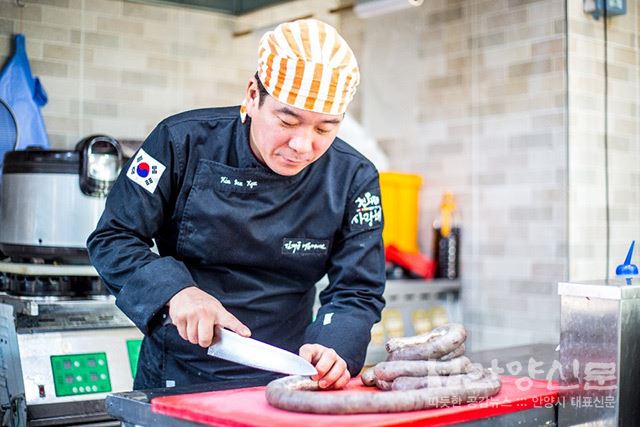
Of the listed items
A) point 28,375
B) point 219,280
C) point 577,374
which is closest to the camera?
point 577,374

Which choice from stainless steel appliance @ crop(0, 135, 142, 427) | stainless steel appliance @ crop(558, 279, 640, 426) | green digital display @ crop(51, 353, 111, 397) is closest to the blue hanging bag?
stainless steel appliance @ crop(0, 135, 142, 427)

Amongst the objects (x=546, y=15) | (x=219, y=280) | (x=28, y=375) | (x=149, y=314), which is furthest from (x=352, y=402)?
(x=546, y=15)

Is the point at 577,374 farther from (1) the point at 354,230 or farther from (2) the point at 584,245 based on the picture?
(2) the point at 584,245

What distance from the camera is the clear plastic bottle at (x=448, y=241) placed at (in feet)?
11.6

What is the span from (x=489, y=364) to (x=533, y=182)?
1.51 m

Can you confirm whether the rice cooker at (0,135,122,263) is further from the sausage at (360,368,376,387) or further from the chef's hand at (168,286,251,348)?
the sausage at (360,368,376,387)

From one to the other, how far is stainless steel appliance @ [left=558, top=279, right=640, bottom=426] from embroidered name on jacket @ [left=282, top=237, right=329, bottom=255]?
557mm

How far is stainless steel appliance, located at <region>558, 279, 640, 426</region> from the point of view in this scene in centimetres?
153

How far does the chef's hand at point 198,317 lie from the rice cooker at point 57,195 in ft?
3.03

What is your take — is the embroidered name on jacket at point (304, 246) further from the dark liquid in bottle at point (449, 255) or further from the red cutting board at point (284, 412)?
the dark liquid in bottle at point (449, 255)

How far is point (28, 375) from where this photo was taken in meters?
2.22

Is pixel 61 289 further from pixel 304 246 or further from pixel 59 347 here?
pixel 304 246

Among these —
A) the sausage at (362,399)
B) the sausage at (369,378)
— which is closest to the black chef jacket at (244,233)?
the sausage at (369,378)

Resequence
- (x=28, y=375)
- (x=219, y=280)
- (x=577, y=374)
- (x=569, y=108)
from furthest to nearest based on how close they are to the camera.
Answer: (x=569, y=108) → (x=28, y=375) → (x=219, y=280) → (x=577, y=374)
